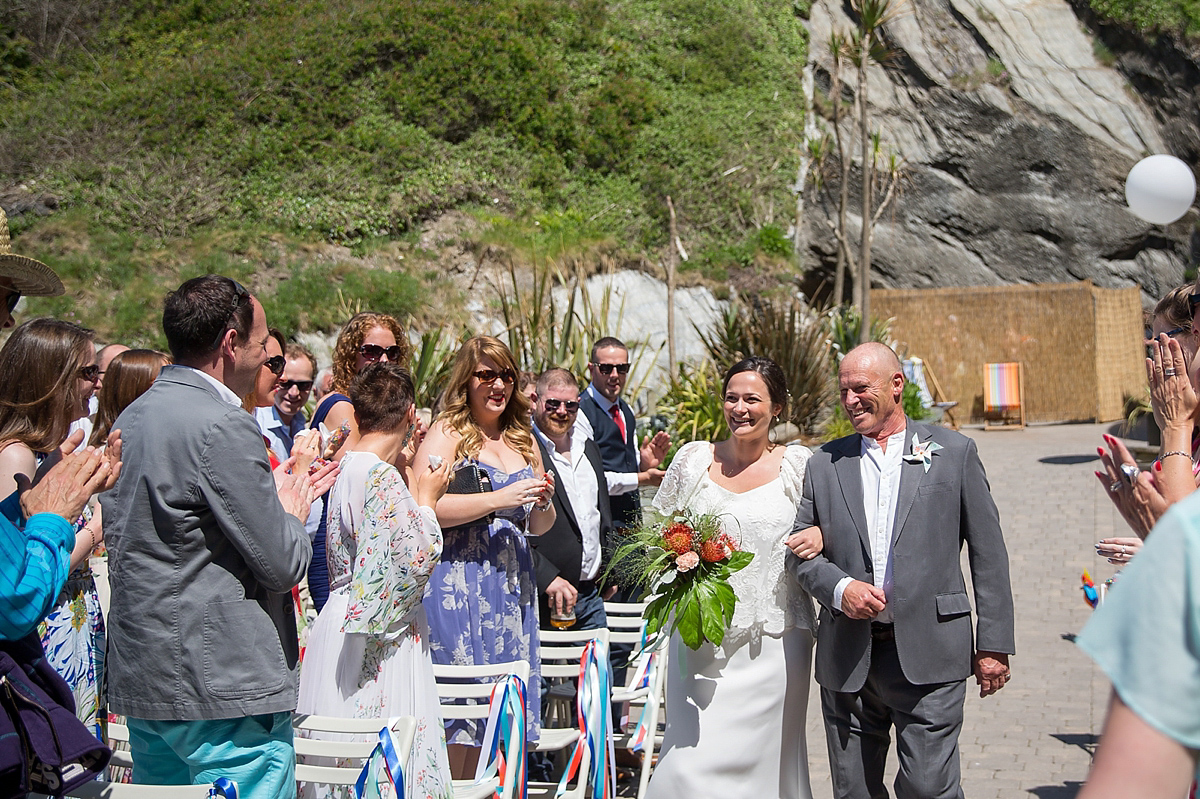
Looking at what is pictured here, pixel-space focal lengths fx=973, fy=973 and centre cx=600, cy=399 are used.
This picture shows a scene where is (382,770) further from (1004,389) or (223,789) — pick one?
(1004,389)

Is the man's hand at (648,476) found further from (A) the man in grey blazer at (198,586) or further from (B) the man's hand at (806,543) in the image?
(A) the man in grey blazer at (198,586)

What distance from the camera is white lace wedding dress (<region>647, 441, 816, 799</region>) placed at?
409cm

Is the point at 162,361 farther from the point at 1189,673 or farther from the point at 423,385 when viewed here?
the point at 423,385

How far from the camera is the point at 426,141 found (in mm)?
18703

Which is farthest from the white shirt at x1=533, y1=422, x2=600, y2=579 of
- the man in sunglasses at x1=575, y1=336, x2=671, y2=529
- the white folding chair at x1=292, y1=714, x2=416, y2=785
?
the white folding chair at x1=292, y1=714, x2=416, y2=785

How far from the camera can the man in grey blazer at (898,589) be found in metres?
3.65

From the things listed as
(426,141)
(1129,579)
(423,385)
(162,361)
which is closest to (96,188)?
(426,141)

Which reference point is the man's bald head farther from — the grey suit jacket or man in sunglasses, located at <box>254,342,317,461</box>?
man in sunglasses, located at <box>254,342,317,461</box>

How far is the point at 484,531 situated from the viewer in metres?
4.30

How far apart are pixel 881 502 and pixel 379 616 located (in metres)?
1.98

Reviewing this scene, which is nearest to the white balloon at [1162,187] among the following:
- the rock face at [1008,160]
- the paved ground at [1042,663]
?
the paved ground at [1042,663]

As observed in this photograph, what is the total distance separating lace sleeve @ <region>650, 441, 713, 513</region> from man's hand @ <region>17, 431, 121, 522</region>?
2410mm

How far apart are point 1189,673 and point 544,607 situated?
14.0 ft

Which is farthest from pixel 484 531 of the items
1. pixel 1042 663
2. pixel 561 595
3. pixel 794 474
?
pixel 1042 663
